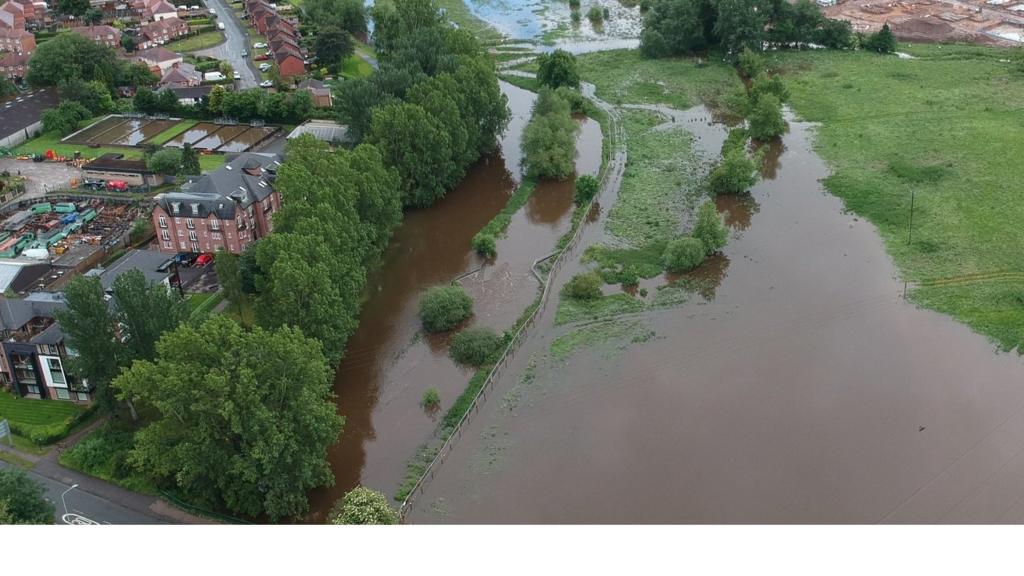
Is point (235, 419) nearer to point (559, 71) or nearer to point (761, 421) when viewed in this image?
point (761, 421)

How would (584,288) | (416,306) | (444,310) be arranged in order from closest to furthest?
(444,310) < (584,288) < (416,306)

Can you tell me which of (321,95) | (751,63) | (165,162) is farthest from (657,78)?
(165,162)

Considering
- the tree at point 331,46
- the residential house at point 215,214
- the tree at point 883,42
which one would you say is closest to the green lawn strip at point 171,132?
the tree at point 331,46

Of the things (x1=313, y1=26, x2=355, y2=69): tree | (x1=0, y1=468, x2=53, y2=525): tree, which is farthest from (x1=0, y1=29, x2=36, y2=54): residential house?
(x1=0, y1=468, x2=53, y2=525): tree

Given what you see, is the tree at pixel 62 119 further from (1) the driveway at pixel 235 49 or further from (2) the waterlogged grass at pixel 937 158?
(2) the waterlogged grass at pixel 937 158

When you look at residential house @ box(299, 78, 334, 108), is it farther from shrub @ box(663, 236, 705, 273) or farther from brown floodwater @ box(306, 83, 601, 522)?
shrub @ box(663, 236, 705, 273)

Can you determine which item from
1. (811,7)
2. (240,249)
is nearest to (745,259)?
(240,249)

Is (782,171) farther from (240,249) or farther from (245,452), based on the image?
(245,452)
